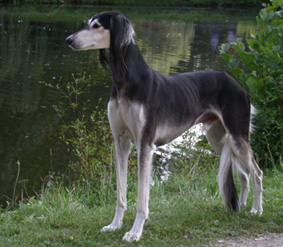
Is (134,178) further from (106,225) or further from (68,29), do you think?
(68,29)

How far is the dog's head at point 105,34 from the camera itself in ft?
13.1

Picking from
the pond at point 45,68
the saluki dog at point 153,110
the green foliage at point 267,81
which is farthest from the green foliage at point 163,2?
the saluki dog at point 153,110

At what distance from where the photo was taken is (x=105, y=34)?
4047mm

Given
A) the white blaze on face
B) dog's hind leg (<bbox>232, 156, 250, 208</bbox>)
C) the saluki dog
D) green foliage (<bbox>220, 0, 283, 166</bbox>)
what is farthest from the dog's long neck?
green foliage (<bbox>220, 0, 283, 166</bbox>)

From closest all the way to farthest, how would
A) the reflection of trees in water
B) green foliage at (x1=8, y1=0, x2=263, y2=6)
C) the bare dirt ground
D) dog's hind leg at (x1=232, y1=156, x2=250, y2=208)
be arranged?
the bare dirt ground
dog's hind leg at (x1=232, y1=156, x2=250, y2=208)
the reflection of trees in water
green foliage at (x1=8, y1=0, x2=263, y2=6)

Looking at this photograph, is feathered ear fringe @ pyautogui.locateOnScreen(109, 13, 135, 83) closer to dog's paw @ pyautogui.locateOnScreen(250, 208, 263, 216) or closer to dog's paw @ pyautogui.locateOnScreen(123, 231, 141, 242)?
dog's paw @ pyautogui.locateOnScreen(123, 231, 141, 242)

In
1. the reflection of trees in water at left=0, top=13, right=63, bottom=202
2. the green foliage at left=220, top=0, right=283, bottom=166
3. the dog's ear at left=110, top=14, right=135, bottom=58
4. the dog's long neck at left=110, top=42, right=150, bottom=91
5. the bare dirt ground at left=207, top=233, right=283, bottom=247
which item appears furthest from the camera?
the reflection of trees in water at left=0, top=13, right=63, bottom=202

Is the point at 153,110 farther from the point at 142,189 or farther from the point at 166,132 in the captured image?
the point at 142,189

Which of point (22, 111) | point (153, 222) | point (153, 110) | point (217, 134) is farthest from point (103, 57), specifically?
point (22, 111)

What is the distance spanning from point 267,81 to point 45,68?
34.5 ft

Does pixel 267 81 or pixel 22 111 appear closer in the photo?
pixel 267 81

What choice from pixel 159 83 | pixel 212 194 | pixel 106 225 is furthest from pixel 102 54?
pixel 212 194

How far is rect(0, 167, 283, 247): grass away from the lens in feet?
14.0

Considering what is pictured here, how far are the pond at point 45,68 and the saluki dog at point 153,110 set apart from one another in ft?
9.20
